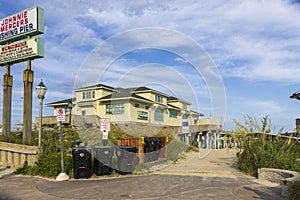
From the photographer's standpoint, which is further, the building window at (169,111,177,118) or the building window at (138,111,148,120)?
the building window at (169,111,177,118)

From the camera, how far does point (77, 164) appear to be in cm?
1027

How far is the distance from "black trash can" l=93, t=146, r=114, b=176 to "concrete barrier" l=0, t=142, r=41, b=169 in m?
2.85

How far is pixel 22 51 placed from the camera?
1584 cm

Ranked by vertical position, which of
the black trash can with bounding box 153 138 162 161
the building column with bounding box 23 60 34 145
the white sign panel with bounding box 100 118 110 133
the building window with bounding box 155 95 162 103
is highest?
the building window with bounding box 155 95 162 103

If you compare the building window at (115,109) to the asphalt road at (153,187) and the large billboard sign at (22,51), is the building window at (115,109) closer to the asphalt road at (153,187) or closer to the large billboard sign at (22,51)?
the large billboard sign at (22,51)

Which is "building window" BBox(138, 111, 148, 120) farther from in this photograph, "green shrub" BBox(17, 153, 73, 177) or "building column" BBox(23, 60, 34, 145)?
"green shrub" BBox(17, 153, 73, 177)

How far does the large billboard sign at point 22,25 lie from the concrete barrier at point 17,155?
19.9 feet

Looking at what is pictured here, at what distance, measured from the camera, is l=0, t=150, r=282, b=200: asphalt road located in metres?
7.51

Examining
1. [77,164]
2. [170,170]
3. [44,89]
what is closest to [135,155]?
[170,170]

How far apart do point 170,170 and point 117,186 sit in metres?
3.27

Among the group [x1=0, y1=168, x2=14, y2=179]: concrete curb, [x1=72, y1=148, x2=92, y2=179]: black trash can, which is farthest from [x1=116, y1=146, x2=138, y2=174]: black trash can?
[x1=0, y1=168, x2=14, y2=179]: concrete curb

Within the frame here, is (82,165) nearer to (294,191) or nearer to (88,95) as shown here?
(294,191)

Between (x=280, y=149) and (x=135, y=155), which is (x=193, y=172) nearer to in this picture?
(x=135, y=155)

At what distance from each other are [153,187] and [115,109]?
27698 millimetres
